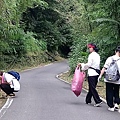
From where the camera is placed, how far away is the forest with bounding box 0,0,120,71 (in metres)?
17.6

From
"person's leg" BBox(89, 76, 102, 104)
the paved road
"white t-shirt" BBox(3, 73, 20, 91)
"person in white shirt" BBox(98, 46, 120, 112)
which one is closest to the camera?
the paved road

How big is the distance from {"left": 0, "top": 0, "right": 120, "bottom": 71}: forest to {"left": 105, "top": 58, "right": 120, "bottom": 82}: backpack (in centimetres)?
661

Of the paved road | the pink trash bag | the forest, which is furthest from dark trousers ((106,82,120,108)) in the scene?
the forest

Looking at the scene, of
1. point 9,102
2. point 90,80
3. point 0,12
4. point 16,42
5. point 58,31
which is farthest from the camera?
point 58,31

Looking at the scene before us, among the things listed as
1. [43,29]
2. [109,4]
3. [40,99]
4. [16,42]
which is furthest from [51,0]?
[40,99]

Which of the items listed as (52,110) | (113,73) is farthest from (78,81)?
(113,73)

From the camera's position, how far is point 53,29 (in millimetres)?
47500

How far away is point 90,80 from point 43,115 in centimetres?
231

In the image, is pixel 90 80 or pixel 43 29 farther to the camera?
pixel 43 29

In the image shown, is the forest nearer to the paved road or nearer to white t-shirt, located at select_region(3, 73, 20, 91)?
A: white t-shirt, located at select_region(3, 73, 20, 91)

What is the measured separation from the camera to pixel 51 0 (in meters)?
45.4

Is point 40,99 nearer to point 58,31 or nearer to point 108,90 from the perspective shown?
point 108,90

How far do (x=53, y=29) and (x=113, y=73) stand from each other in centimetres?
3820

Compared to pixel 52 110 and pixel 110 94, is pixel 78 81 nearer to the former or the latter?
pixel 110 94
